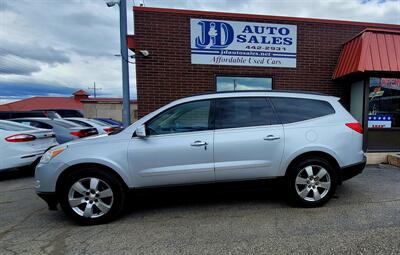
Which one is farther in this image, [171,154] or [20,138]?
[20,138]

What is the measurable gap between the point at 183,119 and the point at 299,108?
183 cm

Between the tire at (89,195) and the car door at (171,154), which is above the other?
the car door at (171,154)

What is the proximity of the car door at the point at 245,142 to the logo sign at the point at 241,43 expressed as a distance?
4055mm

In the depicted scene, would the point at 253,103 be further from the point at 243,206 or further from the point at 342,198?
the point at 342,198

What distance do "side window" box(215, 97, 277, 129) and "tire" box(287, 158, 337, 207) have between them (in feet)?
2.63

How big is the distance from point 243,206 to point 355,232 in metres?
1.50

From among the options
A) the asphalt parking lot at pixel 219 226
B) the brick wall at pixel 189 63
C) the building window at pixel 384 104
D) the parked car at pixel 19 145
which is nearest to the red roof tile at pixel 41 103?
the parked car at pixel 19 145

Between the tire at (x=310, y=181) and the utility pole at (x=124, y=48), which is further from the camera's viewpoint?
the utility pole at (x=124, y=48)

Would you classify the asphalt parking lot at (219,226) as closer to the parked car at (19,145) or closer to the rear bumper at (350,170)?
the rear bumper at (350,170)

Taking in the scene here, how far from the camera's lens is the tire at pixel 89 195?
11.2 ft

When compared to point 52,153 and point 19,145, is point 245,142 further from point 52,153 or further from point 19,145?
point 19,145

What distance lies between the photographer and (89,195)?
11.3 ft

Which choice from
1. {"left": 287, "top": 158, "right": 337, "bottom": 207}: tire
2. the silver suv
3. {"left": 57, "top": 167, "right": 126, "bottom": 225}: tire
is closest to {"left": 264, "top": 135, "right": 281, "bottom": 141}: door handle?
the silver suv

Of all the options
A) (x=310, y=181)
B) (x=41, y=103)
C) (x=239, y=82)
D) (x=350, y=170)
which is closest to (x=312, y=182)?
(x=310, y=181)
